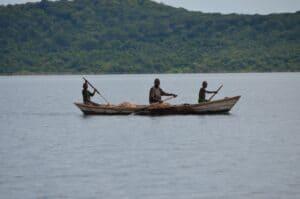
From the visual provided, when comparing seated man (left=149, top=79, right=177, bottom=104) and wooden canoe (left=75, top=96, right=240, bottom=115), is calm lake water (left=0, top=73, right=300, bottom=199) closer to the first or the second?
wooden canoe (left=75, top=96, right=240, bottom=115)

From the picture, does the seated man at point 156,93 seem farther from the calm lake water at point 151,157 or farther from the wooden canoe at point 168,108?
the calm lake water at point 151,157

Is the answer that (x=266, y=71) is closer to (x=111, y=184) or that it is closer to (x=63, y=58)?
(x=63, y=58)

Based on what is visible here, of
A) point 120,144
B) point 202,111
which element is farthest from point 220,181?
point 202,111

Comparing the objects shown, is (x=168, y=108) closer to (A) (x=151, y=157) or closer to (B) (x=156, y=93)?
(B) (x=156, y=93)

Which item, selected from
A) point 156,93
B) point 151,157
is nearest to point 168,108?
point 156,93

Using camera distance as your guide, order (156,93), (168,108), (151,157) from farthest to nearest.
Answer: (168,108), (156,93), (151,157)

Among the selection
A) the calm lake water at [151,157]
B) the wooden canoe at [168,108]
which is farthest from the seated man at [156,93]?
the calm lake water at [151,157]

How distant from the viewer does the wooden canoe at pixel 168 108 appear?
3853 cm

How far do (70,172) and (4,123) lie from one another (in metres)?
17.1

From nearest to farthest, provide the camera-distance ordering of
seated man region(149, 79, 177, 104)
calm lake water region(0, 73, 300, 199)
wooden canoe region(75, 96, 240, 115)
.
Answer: calm lake water region(0, 73, 300, 199) → seated man region(149, 79, 177, 104) → wooden canoe region(75, 96, 240, 115)

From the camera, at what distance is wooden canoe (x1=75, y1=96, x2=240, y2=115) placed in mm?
38531

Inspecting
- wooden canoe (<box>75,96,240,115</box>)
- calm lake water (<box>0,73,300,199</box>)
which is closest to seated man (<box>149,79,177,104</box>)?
wooden canoe (<box>75,96,240,115</box>)

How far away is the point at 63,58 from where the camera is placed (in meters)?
191

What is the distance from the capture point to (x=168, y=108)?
38500 millimetres
